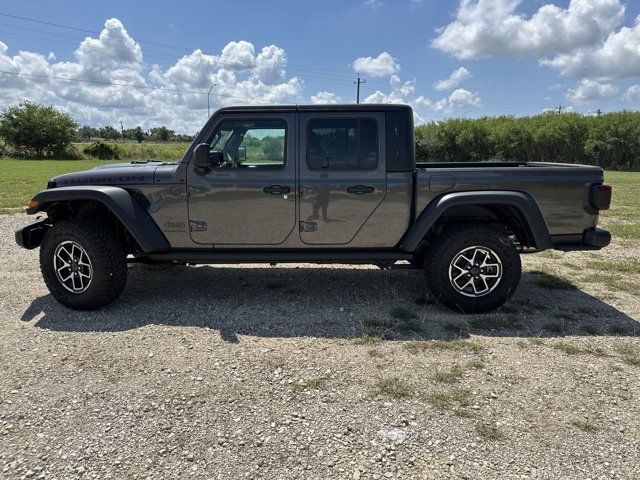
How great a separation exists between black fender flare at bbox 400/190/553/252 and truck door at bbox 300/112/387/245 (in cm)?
48

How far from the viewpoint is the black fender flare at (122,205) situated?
4.13 metres

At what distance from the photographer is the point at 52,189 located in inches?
170

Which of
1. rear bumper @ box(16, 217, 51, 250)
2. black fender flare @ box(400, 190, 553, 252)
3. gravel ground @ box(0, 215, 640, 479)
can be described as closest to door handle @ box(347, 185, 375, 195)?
black fender flare @ box(400, 190, 553, 252)

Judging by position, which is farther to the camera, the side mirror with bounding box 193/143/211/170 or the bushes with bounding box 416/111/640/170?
the bushes with bounding box 416/111/640/170

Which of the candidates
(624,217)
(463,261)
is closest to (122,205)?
(463,261)

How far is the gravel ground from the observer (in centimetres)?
235

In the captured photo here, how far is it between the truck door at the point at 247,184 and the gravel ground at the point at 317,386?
823mm

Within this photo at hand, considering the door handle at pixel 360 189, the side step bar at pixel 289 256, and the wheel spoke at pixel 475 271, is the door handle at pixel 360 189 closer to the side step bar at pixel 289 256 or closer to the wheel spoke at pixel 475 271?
the side step bar at pixel 289 256

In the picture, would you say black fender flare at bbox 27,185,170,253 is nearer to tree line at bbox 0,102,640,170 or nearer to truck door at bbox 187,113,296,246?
truck door at bbox 187,113,296,246

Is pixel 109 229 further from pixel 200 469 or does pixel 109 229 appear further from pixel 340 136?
pixel 200 469

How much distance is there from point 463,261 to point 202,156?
2668mm

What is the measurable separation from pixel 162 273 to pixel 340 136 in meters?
2.99

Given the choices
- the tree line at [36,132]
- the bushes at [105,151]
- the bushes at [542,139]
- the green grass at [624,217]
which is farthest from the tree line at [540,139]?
the tree line at [36,132]

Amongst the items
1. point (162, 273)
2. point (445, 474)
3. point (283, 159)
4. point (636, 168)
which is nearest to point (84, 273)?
point (162, 273)
